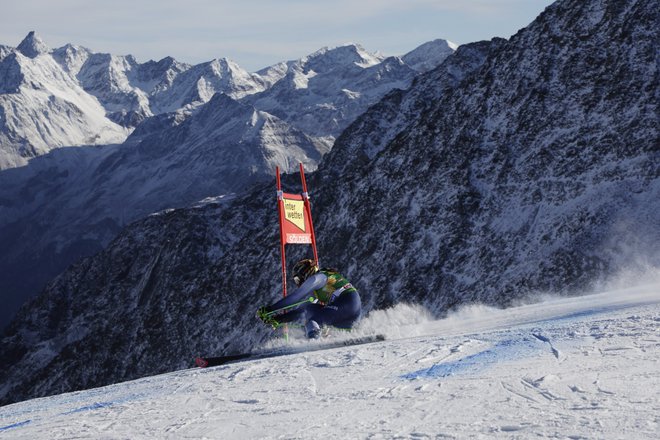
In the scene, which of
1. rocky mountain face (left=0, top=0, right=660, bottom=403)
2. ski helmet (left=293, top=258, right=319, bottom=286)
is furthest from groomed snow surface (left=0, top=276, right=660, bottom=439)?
rocky mountain face (left=0, top=0, right=660, bottom=403)

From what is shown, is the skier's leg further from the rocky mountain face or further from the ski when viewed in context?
the rocky mountain face

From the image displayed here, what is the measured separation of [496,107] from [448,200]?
9358mm

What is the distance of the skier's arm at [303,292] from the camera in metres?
13.0

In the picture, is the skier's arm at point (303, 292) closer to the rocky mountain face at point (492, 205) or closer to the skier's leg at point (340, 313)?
the skier's leg at point (340, 313)

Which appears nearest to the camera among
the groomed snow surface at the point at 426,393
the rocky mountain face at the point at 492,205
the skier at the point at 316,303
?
the groomed snow surface at the point at 426,393

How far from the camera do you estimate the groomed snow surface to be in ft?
21.0

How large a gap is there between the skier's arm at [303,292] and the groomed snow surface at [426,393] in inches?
44.6

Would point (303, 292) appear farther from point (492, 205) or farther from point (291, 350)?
point (492, 205)

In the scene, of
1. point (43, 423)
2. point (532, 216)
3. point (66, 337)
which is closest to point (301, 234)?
point (43, 423)

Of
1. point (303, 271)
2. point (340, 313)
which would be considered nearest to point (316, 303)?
point (340, 313)

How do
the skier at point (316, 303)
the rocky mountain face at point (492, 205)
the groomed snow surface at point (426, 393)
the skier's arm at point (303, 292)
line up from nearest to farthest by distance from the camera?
the groomed snow surface at point (426, 393)
the skier's arm at point (303, 292)
the skier at point (316, 303)
the rocky mountain face at point (492, 205)

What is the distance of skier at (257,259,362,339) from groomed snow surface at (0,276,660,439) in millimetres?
1140

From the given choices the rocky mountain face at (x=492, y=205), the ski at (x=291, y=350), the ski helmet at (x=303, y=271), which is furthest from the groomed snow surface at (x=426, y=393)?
the rocky mountain face at (x=492, y=205)

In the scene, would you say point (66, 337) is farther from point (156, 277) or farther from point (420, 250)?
point (420, 250)
